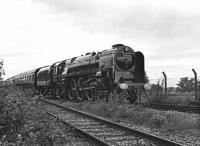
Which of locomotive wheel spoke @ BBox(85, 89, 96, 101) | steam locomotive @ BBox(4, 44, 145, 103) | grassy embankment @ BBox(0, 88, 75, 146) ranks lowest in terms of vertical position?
grassy embankment @ BBox(0, 88, 75, 146)

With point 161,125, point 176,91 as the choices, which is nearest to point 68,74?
point 176,91

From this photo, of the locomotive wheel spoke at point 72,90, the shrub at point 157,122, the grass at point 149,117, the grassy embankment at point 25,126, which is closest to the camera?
the grassy embankment at point 25,126

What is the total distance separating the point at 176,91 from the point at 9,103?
72.9 ft

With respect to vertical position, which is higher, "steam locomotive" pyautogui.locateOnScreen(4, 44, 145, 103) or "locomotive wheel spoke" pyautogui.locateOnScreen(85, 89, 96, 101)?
"steam locomotive" pyautogui.locateOnScreen(4, 44, 145, 103)

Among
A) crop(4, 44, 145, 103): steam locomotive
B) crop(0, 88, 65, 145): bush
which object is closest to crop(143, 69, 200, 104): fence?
crop(4, 44, 145, 103): steam locomotive

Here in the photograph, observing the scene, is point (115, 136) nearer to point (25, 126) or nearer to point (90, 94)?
point (25, 126)

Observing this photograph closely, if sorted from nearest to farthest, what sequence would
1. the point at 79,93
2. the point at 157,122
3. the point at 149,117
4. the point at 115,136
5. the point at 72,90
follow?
the point at 115,136 → the point at 157,122 → the point at 149,117 → the point at 79,93 → the point at 72,90

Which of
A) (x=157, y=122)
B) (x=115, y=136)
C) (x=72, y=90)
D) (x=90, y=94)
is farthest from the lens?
(x=72, y=90)

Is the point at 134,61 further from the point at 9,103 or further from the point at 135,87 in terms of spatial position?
the point at 9,103

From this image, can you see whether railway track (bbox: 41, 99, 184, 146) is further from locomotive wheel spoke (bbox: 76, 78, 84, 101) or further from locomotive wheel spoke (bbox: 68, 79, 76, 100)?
locomotive wheel spoke (bbox: 68, 79, 76, 100)

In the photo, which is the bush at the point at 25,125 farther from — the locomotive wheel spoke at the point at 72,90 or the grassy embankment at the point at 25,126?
the locomotive wheel spoke at the point at 72,90

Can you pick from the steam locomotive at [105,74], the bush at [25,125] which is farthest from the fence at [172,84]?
the bush at [25,125]

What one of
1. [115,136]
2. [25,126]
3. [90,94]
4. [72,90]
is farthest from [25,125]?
[72,90]

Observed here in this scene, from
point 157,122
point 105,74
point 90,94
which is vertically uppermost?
point 105,74
